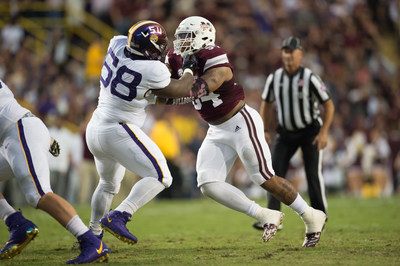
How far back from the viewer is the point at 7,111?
4.42 meters

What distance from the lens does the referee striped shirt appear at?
6316 millimetres

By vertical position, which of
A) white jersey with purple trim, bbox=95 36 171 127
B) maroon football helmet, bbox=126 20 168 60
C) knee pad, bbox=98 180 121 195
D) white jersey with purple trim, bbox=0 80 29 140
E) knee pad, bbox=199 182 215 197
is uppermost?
maroon football helmet, bbox=126 20 168 60

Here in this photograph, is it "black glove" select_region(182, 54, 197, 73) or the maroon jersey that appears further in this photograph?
the maroon jersey

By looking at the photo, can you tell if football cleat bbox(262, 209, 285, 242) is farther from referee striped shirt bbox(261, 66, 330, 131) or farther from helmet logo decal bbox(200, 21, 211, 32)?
A: helmet logo decal bbox(200, 21, 211, 32)

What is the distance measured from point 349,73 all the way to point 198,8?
3.89 meters

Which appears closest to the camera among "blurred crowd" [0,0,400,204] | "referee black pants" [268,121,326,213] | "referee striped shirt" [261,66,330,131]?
"referee black pants" [268,121,326,213]

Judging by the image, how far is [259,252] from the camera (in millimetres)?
4824

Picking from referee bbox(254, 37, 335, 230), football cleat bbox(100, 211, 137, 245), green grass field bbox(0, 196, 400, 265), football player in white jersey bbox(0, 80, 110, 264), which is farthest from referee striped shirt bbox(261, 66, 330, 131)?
football player in white jersey bbox(0, 80, 110, 264)

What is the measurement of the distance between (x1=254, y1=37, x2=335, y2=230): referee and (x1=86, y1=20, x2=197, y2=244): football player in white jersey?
1852mm

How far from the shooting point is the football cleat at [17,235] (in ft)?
14.5

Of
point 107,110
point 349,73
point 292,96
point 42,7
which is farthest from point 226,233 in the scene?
point 42,7

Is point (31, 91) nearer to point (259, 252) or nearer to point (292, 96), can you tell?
point (292, 96)

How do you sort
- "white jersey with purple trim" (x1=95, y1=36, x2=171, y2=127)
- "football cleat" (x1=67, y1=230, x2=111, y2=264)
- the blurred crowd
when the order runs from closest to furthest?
"football cleat" (x1=67, y1=230, x2=111, y2=264) < "white jersey with purple trim" (x1=95, y1=36, x2=171, y2=127) < the blurred crowd

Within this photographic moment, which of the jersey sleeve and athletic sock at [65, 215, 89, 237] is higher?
the jersey sleeve
